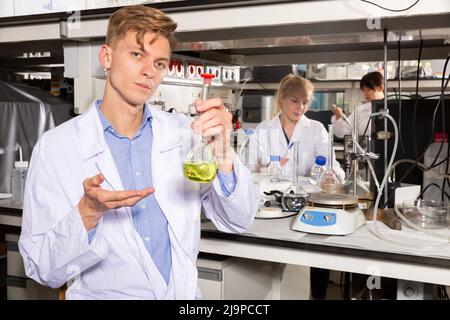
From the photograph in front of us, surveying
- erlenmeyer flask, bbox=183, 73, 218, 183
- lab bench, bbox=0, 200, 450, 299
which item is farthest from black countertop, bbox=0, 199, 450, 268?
erlenmeyer flask, bbox=183, 73, 218, 183

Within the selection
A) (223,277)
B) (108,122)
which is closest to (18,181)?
(108,122)

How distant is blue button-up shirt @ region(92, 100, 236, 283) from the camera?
1327 millimetres

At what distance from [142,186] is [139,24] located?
46 cm

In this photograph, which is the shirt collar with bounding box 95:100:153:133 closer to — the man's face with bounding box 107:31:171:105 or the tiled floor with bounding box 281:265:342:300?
the man's face with bounding box 107:31:171:105

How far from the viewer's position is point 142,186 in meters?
1.34

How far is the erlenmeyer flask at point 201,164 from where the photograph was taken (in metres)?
1.09

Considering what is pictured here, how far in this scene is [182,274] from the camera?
1334mm

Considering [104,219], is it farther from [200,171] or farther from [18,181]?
[18,181]

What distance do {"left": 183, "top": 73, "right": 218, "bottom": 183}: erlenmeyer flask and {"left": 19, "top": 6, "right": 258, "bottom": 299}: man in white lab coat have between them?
0.13ft

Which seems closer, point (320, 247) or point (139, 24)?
point (139, 24)

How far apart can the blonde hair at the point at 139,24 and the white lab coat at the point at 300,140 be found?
60.8 inches

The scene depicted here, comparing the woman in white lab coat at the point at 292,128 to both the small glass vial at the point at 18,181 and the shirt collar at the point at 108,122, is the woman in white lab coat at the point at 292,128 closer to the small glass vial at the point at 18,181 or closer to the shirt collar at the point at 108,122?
the small glass vial at the point at 18,181

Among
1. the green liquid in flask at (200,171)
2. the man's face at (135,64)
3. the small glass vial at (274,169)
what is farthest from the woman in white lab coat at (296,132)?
the green liquid in flask at (200,171)
